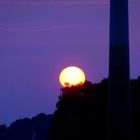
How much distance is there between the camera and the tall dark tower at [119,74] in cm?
3722

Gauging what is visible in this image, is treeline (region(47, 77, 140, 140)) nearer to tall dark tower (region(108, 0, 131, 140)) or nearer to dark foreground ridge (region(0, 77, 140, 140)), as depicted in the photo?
dark foreground ridge (region(0, 77, 140, 140))

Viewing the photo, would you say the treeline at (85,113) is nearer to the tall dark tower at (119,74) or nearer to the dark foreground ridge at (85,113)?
the dark foreground ridge at (85,113)

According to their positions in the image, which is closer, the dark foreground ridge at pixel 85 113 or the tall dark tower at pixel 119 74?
the tall dark tower at pixel 119 74

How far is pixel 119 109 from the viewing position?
3750cm

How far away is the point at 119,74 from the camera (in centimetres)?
3781

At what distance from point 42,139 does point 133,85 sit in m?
125

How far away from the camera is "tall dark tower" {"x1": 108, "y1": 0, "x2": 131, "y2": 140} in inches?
1465

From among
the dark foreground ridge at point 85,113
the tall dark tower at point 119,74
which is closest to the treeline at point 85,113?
the dark foreground ridge at point 85,113

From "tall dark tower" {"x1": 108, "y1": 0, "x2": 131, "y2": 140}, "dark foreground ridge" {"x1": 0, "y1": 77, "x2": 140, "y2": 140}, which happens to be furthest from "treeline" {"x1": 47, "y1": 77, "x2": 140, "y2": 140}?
"tall dark tower" {"x1": 108, "y1": 0, "x2": 131, "y2": 140}

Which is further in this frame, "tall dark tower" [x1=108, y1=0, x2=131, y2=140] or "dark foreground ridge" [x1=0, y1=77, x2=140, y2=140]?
"dark foreground ridge" [x1=0, y1=77, x2=140, y2=140]

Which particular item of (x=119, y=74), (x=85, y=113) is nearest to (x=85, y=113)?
(x=85, y=113)

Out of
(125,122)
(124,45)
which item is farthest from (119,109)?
(124,45)

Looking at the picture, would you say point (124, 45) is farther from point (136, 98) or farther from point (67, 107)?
point (67, 107)

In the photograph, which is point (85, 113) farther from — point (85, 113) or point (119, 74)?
point (119, 74)
